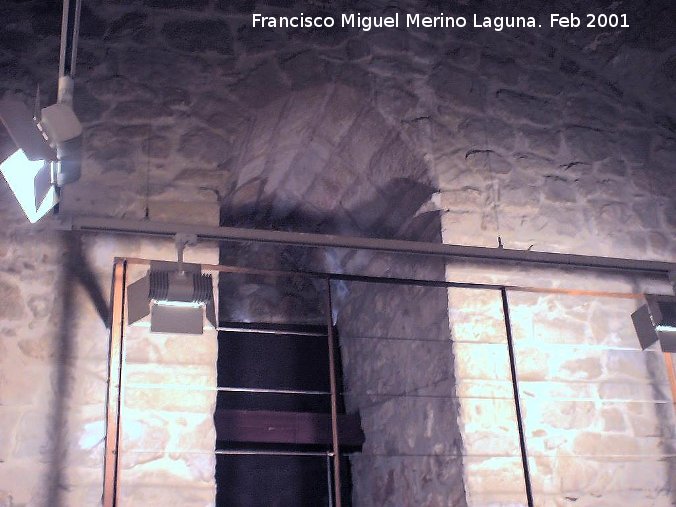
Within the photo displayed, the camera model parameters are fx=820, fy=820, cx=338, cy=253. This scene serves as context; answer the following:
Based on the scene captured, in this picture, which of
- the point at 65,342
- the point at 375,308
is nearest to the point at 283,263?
the point at 375,308

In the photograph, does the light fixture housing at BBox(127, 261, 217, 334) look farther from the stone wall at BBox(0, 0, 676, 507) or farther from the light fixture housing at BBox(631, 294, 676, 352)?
the light fixture housing at BBox(631, 294, 676, 352)

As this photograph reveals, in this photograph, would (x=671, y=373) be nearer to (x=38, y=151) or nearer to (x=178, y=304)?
(x=178, y=304)

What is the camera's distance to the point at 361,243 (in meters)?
3.32

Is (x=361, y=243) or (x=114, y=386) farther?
(x=361, y=243)

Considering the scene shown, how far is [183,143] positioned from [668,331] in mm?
2154

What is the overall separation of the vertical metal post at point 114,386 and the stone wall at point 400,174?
121 millimetres

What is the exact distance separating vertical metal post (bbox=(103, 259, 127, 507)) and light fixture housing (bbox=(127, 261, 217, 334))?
59mm

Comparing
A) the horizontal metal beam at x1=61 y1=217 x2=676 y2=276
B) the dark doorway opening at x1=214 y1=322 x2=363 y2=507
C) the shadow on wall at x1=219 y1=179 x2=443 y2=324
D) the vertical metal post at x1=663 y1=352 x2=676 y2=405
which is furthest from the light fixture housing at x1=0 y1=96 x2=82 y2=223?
the vertical metal post at x1=663 y1=352 x2=676 y2=405

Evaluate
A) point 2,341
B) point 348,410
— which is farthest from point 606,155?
point 2,341

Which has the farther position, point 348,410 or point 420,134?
point 348,410

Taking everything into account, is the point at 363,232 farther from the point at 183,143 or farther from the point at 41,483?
the point at 41,483

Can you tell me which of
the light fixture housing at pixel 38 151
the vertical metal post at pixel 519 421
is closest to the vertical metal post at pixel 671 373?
the vertical metal post at pixel 519 421

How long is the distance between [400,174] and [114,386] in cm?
177

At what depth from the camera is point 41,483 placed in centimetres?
280
